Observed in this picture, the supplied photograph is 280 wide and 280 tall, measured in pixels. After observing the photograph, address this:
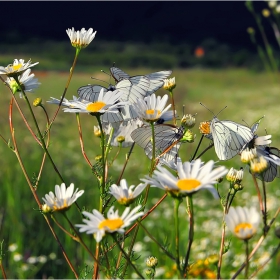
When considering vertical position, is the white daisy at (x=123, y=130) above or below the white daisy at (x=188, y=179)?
below

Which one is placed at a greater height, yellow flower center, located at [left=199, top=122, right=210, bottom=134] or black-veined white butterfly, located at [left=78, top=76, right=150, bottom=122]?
black-veined white butterfly, located at [left=78, top=76, right=150, bottom=122]

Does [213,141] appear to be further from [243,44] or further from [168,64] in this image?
[243,44]

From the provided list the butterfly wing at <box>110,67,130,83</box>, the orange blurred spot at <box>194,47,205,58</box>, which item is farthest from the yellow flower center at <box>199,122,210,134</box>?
the orange blurred spot at <box>194,47,205,58</box>

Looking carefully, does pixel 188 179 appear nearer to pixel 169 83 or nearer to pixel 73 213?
pixel 169 83

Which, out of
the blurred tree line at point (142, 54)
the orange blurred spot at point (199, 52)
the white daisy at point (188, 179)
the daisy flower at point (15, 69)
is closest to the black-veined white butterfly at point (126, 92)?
the daisy flower at point (15, 69)

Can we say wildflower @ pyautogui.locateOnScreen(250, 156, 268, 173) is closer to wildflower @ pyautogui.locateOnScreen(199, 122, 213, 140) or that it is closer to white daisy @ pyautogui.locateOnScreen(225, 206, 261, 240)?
white daisy @ pyautogui.locateOnScreen(225, 206, 261, 240)

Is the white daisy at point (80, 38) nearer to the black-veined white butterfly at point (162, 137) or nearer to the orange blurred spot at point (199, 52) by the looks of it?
the black-veined white butterfly at point (162, 137)

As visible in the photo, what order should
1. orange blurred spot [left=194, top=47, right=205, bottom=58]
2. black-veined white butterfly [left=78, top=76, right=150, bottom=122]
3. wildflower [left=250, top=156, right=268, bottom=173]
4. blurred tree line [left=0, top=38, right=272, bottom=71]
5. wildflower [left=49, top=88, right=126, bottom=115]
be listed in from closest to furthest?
wildflower [left=250, top=156, right=268, bottom=173], wildflower [left=49, top=88, right=126, bottom=115], black-veined white butterfly [left=78, top=76, right=150, bottom=122], blurred tree line [left=0, top=38, right=272, bottom=71], orange blurred spot [left=194, top=47, right=205, bottom=58]

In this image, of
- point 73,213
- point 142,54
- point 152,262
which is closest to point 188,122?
point 152,262
